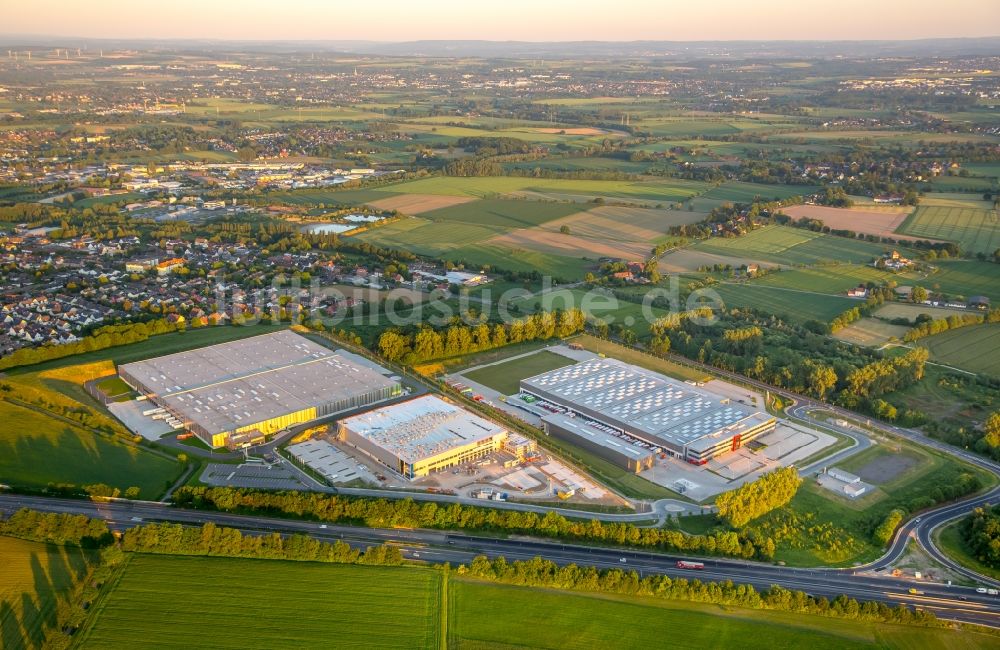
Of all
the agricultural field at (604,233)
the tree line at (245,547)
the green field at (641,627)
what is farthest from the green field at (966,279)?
the tree line at (245,547)

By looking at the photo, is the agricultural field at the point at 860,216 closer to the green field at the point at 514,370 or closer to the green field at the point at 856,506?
the green field at the point at 514,370

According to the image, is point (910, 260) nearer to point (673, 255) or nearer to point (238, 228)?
point (673, 255)

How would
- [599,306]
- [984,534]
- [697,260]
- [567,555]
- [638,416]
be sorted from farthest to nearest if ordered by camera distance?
[697,260], [599,306], [638,416], [984,534], [567,555]

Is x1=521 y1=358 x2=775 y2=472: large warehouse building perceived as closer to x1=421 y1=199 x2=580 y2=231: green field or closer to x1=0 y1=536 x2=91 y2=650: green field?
x1=0 y1=536 x2=91 y2=650: green field

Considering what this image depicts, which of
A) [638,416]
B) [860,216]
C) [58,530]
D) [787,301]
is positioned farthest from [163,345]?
[860,216]

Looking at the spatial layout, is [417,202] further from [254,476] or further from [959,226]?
[254,476]
